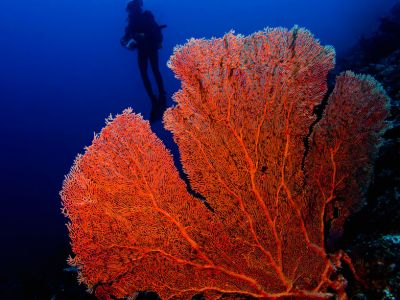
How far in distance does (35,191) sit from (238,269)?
155 feet

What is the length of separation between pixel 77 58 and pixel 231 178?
406ft

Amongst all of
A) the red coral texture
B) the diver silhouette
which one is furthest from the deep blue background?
the red coral texture

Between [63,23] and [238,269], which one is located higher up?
[63,23]

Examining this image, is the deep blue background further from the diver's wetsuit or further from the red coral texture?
the red coral texture

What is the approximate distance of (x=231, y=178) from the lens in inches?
114

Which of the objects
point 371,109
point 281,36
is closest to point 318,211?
point 371,109

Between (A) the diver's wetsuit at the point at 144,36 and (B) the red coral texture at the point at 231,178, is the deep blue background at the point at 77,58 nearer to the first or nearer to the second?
(A) the diver's wetsuit at the point at 144,36

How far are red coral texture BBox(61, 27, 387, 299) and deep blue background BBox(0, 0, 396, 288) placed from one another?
175 feet

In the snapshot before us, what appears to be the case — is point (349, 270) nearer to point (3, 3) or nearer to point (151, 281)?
point (151, 281)

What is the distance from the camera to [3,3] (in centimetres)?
8950

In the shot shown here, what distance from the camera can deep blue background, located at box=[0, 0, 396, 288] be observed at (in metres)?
74.9

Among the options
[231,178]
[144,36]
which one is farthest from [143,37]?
[231,178]

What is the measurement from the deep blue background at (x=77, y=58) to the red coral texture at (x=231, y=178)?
5331 centimetres

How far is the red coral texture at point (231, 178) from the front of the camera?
284 cm
